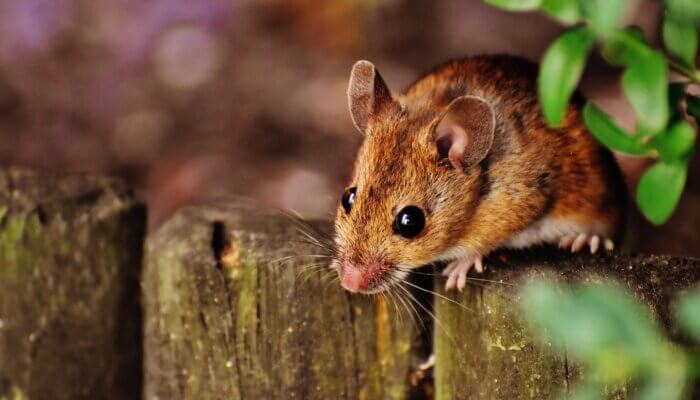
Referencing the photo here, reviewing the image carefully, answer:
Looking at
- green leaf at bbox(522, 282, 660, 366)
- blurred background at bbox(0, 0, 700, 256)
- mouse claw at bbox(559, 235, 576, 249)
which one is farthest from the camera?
blurred background at bbox(0, 0, 700, 256)

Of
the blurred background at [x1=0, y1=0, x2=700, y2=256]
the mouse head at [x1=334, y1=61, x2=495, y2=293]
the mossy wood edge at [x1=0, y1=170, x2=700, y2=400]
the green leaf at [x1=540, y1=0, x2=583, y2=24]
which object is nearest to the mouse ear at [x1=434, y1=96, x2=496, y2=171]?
the mouse head at [x1=334, y1=61, x2=495, y2=293]

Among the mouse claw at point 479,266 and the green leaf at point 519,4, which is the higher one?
the green leaf at point 519,4

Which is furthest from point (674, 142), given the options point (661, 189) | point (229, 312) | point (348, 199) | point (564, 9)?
point (229, 312)

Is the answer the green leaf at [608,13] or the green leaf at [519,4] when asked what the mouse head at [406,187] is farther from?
the green leaf at [608,13]

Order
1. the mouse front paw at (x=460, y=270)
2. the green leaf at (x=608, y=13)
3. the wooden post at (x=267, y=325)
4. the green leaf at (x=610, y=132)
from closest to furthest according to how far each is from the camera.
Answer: the green leaf at (x=608, y=13) → the green leaf at (x=610, y=132) → the mouse front paw at (x=460, y=270) → the wooden post at (x=267, y=325)

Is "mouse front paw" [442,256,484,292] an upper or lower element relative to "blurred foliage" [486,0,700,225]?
lower

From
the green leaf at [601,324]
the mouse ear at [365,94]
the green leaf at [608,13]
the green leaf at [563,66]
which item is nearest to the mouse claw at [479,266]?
the mouse ear at [365,94]

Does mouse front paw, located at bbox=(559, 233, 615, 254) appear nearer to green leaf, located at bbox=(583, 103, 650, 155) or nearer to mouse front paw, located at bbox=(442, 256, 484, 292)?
mouse front paw, located at bbox=(442, 256, 484, 292)

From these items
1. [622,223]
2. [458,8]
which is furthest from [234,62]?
[622,223]
